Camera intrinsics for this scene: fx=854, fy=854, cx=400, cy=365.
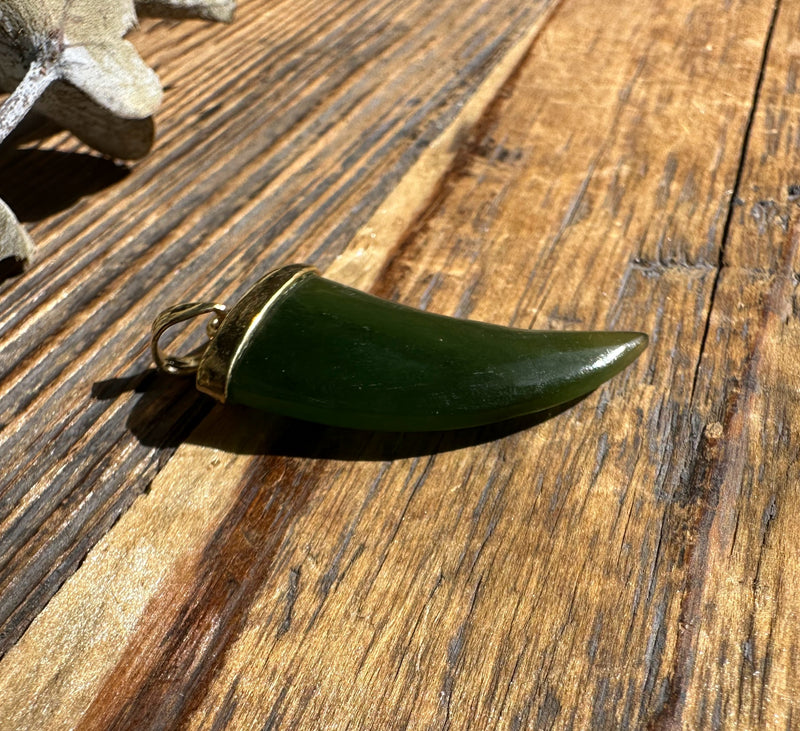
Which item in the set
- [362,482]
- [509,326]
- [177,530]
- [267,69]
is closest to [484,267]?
[509,326]

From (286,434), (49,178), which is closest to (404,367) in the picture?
(286,434)

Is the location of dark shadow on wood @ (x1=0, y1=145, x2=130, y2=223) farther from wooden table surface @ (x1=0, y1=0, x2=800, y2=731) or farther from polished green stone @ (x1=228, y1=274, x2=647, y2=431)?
polished green stone @ (x1=228, y1=274, x2=647, y2=431)

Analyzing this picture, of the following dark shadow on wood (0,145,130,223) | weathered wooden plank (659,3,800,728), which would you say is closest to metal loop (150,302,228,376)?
dark shadow on wood (0,145,130,223)

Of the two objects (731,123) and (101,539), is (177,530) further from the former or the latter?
(731,123)

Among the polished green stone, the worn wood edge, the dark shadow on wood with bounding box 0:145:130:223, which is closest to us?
the worn wood edge

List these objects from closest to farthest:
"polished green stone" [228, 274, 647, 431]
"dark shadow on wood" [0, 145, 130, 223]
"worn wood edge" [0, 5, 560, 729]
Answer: "worn wood edge" [0, 5, 560, 729] → "polished green stone" [228, 274, 647, 431] → "dark shadow on wood" [0, 145, 130, 223]

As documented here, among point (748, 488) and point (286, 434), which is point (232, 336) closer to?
point (286, 434)

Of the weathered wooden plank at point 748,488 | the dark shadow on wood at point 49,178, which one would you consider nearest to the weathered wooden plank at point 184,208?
the dark shadow on wood at point 49,178
